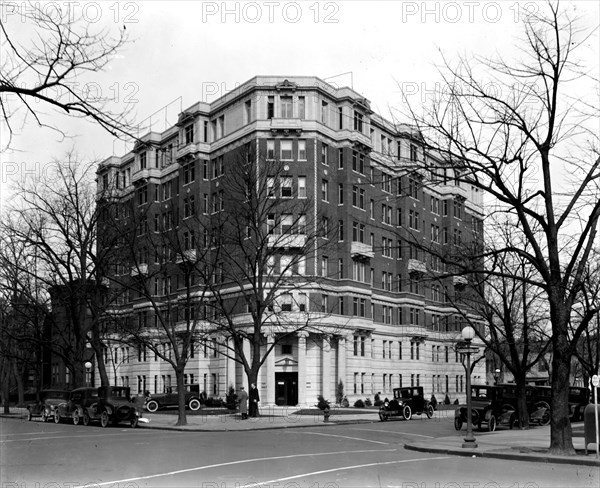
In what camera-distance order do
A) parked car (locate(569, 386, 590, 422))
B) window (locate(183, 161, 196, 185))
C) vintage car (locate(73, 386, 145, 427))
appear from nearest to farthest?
vintage car (locate(73, 386, 145, 427)) → parked car (locate(569, 386, 590, 422)) → window (locate(183, 161, 196, 185))

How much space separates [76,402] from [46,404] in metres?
6.08

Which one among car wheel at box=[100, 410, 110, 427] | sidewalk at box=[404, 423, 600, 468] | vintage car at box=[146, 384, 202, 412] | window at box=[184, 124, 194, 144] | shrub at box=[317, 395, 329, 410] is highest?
window at box=[184, 124, 194, 144]

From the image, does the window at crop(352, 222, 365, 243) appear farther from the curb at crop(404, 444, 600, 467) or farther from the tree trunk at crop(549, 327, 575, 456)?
the tree trunk at crop(549, 327, 575, 456)

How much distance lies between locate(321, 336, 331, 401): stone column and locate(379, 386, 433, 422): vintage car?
55.1ft

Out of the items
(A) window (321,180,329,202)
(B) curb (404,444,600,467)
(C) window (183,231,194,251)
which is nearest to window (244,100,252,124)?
(A) window (321,180,329,202)

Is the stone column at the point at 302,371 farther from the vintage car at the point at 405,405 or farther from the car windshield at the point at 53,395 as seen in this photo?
the car windshield at the point at 53,395

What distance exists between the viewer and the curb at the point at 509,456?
57.5 feet

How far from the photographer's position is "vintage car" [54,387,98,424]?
120ft

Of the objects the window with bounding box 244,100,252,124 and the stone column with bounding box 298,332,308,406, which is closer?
the stone column with bounding box 298,332,308,406

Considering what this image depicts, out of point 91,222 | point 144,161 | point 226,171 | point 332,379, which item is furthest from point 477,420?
point 144,161

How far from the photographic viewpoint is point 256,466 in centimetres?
1633

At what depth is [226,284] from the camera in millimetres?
62000

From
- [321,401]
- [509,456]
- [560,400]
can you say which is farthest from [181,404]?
[321,401]

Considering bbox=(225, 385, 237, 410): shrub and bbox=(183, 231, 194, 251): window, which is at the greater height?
bbox=(183, 231, 194, 251): window
